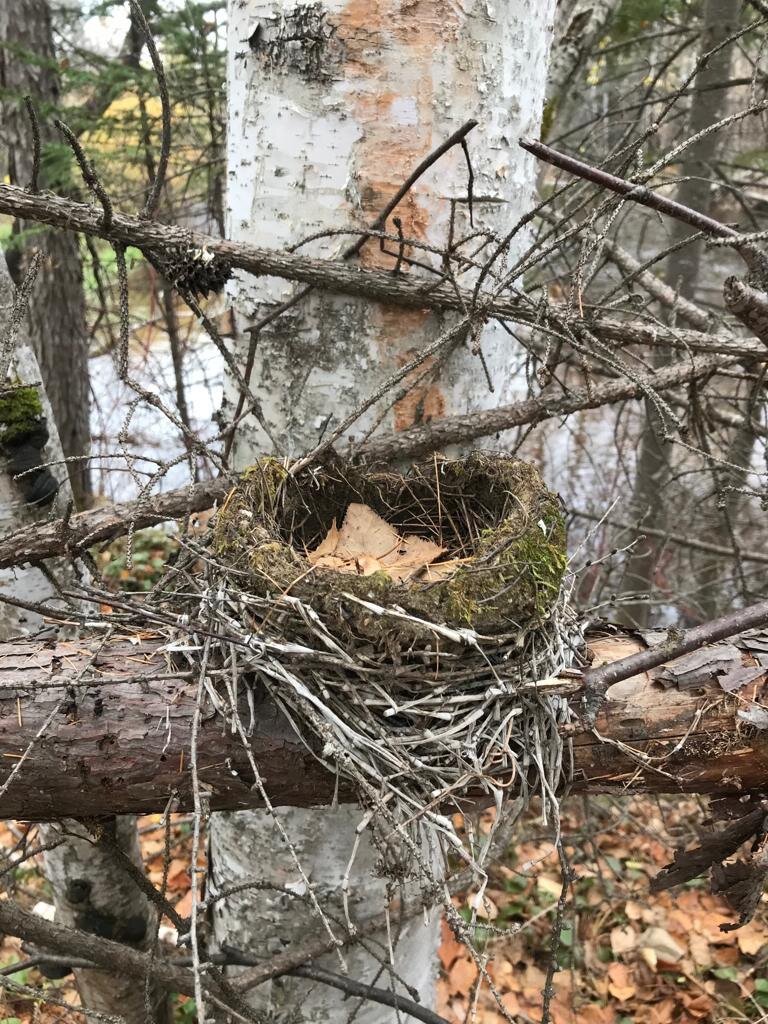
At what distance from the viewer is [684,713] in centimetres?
154

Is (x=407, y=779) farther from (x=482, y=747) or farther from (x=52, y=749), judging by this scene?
(x=52, y=749)

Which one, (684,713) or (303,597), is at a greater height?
(303,597)

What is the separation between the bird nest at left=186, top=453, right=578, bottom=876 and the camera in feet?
4.44

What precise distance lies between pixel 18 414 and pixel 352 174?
113cm

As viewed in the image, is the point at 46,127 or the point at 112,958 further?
the point at 46,127

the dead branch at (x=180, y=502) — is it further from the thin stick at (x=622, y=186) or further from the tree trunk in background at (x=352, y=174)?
the thin stick at (x=622, y=186)

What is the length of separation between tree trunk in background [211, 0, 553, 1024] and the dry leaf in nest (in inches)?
9.4

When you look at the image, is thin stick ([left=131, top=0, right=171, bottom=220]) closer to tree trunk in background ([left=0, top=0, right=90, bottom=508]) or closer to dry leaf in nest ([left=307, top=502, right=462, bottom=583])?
dry leaf in nest ([left=307, top=502, right=462, bottom=583])

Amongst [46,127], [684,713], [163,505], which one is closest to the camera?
[684,713]

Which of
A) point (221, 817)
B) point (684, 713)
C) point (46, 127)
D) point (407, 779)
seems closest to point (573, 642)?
point (684, 713)

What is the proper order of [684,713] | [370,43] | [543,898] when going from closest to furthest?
[684,713] → [370,43] → [543,898]

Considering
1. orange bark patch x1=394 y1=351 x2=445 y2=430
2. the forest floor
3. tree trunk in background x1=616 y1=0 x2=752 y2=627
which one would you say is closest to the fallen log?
orange bark patch x1=394 y1=351 x2=445 y2=430

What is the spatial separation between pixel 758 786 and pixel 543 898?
3111 mm

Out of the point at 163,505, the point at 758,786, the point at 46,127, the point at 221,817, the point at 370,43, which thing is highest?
the point at 46,127
